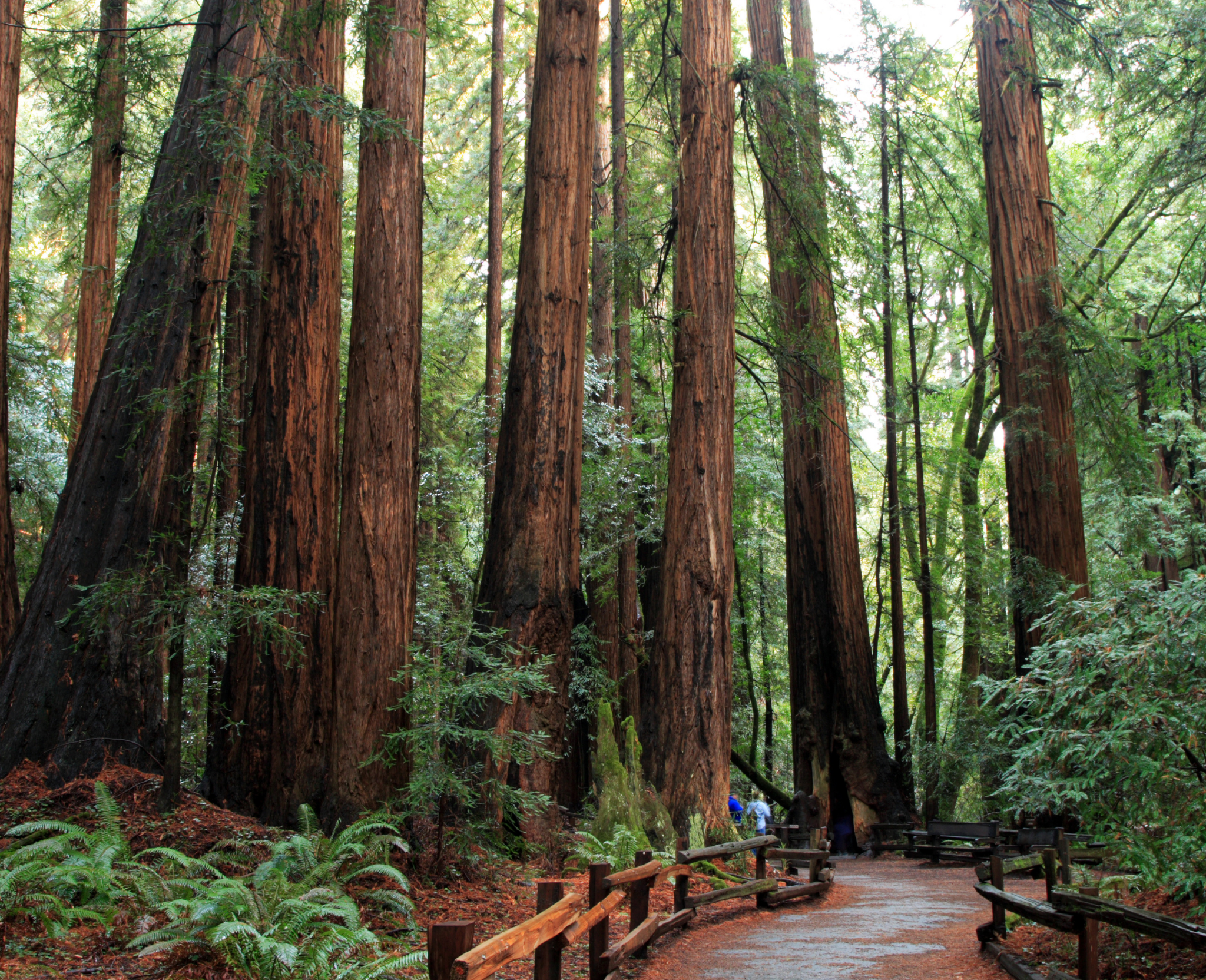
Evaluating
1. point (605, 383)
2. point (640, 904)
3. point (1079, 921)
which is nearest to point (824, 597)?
point (605, 383)

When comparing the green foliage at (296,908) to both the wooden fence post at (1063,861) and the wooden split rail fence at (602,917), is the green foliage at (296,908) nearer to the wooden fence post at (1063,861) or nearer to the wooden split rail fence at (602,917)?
the wooden split rail fence at (602,917)

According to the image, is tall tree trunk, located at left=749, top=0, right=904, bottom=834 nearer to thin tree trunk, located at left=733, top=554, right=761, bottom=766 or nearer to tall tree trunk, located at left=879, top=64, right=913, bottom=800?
tall tree trunk, located at left=879, top=64, right=913, bottom=800

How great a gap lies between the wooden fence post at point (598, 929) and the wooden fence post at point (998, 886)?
328 centimetres

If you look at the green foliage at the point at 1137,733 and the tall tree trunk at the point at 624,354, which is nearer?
the green foliage at the point at 1137,733

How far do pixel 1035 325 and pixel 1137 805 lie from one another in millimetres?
10335

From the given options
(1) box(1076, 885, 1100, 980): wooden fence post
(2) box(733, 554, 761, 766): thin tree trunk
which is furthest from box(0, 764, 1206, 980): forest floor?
(2) box(733, 554, 761, 766): thin tree trunk

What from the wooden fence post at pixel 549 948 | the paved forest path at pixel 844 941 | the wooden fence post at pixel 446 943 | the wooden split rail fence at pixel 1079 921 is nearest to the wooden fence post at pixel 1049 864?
the wooden split rail fence at pixel 1079 921

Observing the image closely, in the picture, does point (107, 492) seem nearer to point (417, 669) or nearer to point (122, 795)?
point (122, 795)

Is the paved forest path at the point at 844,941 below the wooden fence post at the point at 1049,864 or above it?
below

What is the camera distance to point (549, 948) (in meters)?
4.68

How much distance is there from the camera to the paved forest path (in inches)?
246

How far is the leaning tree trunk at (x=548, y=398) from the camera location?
8.80 m

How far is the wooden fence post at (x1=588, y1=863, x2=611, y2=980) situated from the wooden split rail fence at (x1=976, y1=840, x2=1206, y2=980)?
256 centimetres

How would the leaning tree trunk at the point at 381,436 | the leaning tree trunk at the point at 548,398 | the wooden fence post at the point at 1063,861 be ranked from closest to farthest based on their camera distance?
1. the leaning tree trunk at the point at 381,436
2. the wooden fence post at the point at 1063,861
3. the leaning tree trunk at the point at 548,398
